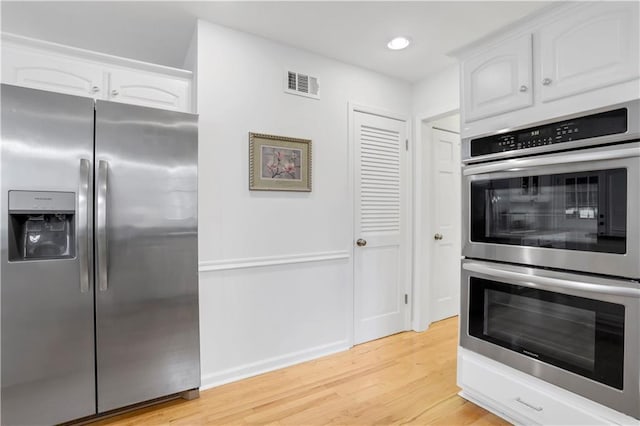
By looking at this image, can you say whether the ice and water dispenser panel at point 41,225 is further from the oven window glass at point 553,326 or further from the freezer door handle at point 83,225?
the oven window glass at point 553,326

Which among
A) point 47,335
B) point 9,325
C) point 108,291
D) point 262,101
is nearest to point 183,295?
point 108,291

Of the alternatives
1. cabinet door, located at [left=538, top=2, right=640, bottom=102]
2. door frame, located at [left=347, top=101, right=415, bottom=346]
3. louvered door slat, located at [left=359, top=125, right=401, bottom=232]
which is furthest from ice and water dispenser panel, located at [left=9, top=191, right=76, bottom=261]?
cabinet door, located at [left=538, top=2, right=640, bottom=102]

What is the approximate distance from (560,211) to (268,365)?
2.20 m

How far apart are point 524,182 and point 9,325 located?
9.23 ft

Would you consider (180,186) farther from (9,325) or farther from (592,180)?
(592,180)

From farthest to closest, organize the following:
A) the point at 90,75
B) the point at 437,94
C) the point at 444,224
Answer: the point at 444,224 < the point at 437,94 < the point at 90,75

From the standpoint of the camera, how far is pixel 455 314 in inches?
148

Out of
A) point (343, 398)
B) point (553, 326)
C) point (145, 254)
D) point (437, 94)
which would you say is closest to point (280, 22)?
point (437, 94)

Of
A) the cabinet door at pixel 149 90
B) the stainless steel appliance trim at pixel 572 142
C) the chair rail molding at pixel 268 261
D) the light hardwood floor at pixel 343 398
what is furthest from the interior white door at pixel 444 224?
the cabinet door at pixel 149 90

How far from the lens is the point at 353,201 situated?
2967 mm

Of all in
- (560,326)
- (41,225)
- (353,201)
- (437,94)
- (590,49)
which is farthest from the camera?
(437,94)

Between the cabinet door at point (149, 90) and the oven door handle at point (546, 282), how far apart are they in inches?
90.0

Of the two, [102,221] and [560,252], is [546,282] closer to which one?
[560,252]

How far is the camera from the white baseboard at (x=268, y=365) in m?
2.31
